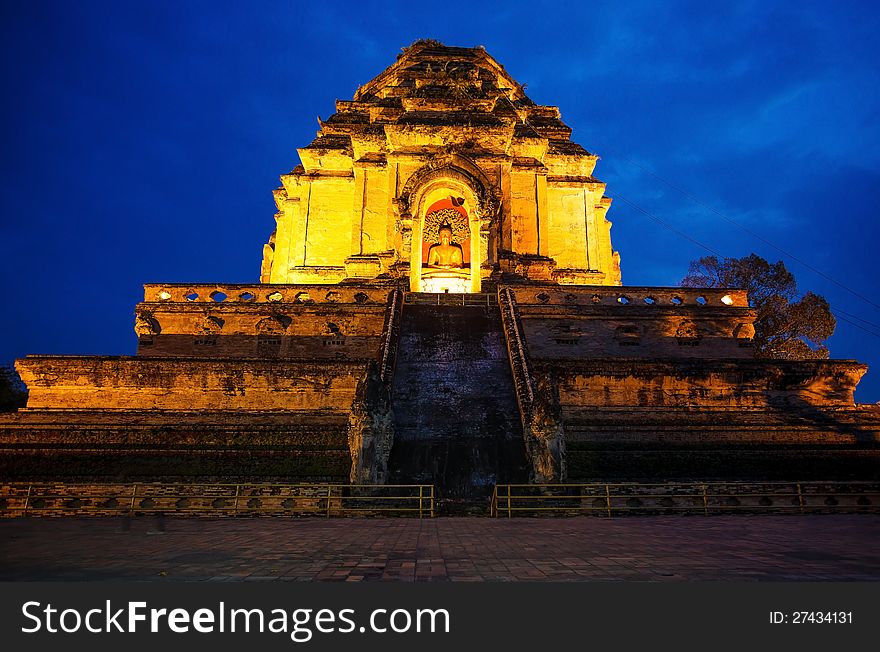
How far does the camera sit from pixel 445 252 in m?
30.7

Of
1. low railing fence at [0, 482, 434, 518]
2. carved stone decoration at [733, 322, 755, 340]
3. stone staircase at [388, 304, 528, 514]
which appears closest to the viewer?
low railing fence at [0, 482, 434, 518]

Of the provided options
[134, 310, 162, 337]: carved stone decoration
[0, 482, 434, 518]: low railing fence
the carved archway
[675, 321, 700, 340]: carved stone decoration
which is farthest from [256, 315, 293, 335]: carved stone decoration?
[675, 321, 700, 340]: carved stone decoration

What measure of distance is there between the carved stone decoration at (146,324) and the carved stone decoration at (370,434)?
10.4 m

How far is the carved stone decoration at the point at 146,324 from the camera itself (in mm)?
19844

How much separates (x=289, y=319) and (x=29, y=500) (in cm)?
944

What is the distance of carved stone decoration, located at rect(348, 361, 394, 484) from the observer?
40.8 ft

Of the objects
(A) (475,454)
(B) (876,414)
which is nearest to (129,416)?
(A) (475,454)

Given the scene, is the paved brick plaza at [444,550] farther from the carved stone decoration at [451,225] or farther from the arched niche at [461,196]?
the carved stone decoration at [451,225]

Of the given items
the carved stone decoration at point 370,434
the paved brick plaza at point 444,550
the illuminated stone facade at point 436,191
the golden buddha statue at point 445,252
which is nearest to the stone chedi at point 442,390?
the carved stone decoration at point 370,434

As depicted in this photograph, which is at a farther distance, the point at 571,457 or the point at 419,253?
the point at 419,253

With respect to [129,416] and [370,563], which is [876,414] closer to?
[370,563]

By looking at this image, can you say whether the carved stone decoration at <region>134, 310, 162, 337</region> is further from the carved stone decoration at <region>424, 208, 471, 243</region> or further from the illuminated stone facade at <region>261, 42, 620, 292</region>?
the carved stone decoration at <region>424, 208, 471, 243</region>

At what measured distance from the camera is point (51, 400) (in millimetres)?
16781

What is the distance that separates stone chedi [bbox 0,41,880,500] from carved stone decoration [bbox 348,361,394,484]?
42 millimetres
